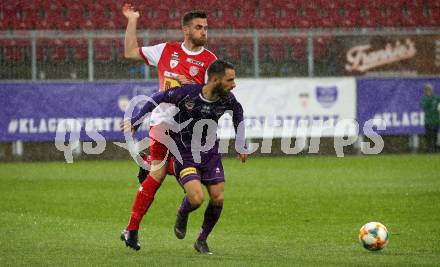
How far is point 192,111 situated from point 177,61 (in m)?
0.81

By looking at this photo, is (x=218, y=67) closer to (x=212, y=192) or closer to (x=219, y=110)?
(x=219, y=110)

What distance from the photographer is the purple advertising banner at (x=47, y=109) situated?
78.7 ft

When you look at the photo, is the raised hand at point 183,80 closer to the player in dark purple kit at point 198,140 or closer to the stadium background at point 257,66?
the player in dark purple kit at point 198,140

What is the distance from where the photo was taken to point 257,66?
2483 cm

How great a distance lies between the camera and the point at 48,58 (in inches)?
953

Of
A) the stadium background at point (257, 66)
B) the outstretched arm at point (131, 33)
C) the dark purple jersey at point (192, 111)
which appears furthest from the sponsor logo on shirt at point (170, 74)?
the stadium background at point (257, 66)

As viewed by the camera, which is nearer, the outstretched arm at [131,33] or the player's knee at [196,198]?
the player's knee at [196,198]

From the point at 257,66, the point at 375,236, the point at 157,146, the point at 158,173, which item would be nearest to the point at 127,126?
the point at 157,146

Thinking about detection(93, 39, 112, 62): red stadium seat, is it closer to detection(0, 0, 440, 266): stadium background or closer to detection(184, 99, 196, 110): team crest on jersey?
detection(0, 0, 440, 266): stadium background

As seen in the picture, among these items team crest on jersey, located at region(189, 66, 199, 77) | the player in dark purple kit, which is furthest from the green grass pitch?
team crest on jersey, located at region(189, 66, 199, 77)

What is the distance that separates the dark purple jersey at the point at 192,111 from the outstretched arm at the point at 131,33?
0.79 meters

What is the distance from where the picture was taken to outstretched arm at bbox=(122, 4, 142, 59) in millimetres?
9945

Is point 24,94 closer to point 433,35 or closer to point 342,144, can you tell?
point 342,144

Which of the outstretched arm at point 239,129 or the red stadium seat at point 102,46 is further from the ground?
the outstretched arm at point 239,129
